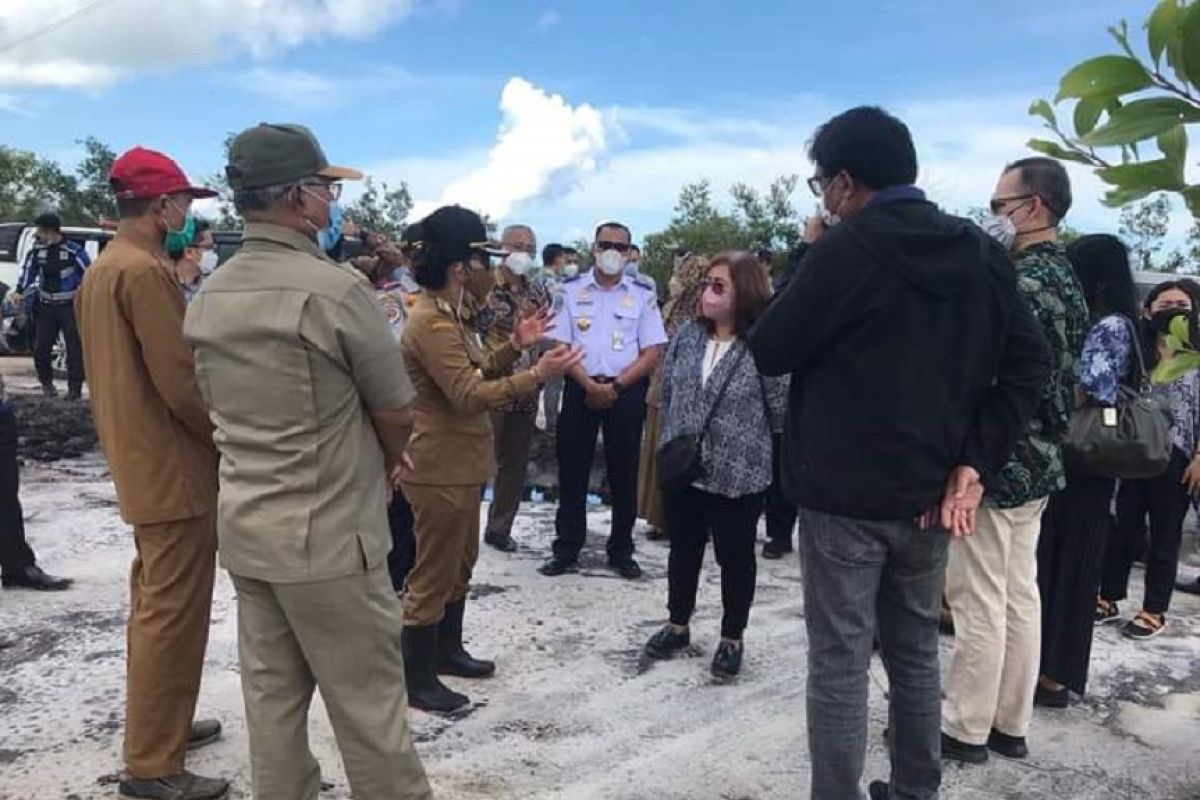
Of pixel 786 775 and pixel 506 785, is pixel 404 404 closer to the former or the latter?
pixel 506 785

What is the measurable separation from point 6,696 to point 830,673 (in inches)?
120

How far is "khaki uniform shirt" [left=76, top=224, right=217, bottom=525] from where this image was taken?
2.94m

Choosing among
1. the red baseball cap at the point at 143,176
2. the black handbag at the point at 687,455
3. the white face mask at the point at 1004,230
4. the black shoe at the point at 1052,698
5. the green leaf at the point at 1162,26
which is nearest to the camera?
the green leaf at the point at 1162,26

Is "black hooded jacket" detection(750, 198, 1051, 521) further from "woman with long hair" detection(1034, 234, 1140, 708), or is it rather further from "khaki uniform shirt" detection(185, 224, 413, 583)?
"woman with long hair" detection(1034, 234, 1140, 708)

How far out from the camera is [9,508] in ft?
15.8

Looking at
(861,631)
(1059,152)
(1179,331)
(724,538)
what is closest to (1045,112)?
(1059,152)

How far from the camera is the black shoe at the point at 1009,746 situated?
349cm

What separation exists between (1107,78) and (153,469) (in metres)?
2.67

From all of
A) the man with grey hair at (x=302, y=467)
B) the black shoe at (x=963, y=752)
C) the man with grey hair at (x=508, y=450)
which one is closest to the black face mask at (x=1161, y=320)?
the black shoe at (x=963, y=752)

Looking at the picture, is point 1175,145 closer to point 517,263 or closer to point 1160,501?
point 1160,501

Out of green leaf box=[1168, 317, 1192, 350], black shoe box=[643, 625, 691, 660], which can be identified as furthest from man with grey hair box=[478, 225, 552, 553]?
green leaf box=[1168, 317, 1192, 350]

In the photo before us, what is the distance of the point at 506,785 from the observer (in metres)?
3.22

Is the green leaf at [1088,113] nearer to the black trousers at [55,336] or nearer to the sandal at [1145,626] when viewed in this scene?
the sandal at [1145,626]

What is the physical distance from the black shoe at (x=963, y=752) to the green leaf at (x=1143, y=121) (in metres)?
2.58
